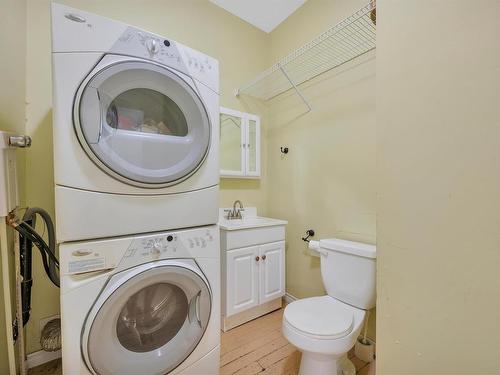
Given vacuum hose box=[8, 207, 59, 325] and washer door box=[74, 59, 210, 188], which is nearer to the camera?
washer door box=[74, 59, 210, 188]

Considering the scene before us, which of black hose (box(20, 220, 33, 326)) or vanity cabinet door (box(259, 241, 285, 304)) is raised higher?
black hose (box(20, 220, 33, 326))

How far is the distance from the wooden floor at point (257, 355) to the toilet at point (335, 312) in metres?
0.21

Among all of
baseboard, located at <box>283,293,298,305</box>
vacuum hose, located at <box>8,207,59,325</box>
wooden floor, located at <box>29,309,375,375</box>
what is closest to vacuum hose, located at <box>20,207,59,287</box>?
vacuum hose, located at <box>8,207,59,325</box>

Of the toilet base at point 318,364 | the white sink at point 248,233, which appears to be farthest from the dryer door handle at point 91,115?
the toilet base at point 318,364

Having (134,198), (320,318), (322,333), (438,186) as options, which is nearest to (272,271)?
(320,318)

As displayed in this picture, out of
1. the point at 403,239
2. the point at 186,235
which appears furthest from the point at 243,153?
the point at 403,239

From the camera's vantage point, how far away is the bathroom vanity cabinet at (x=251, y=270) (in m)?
1.60

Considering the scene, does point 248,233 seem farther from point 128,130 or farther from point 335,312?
point 128,130

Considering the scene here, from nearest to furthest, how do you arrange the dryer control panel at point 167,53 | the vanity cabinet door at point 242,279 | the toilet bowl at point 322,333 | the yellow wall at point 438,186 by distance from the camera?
the yellow wall at point 438,186
the dryer control panel at point 167,53
the toilet bowl at point 322,333
the vanity cabinet door at point 242,279

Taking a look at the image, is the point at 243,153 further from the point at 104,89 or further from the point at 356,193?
the point at 104,89

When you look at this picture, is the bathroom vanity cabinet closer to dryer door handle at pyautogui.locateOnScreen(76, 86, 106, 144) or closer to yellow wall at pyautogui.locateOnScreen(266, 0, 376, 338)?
yellow wall at pyautogui.locateOnScreen(266, 0, 376, 338)

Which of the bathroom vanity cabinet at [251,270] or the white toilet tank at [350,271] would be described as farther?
the bathroom vanity cabinet at [251,270]

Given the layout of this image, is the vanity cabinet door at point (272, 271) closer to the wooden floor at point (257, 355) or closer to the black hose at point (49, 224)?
the wooden floor at point (257, 355)

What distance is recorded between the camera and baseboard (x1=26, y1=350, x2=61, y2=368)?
128cm
